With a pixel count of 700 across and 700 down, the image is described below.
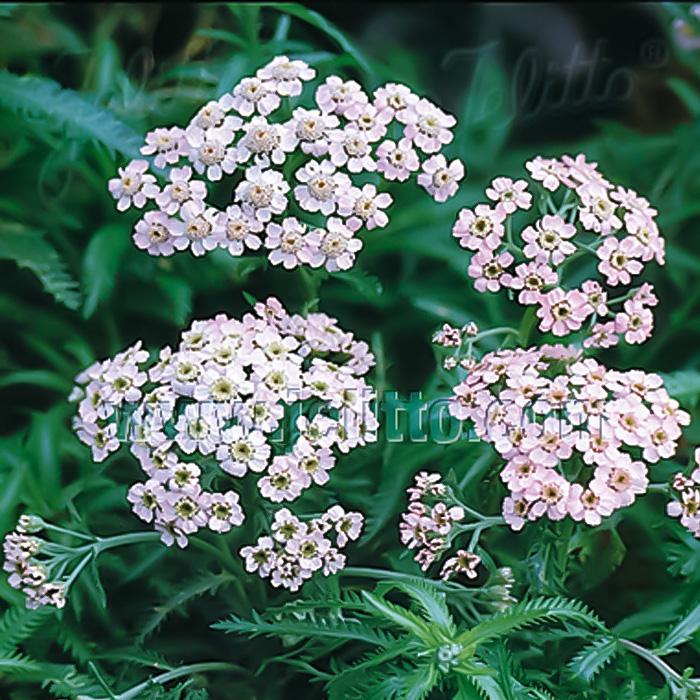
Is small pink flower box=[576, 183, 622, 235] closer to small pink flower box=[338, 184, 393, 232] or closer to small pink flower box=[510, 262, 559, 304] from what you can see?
small pink flower box=[510, 262, 559, 304]

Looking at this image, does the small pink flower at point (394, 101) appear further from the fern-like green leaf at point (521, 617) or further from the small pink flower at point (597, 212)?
the fern-like green leaf at point (521, 617)

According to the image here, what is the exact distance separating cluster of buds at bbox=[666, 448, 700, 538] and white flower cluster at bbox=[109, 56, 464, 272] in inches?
17.5

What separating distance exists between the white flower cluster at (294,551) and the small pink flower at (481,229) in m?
0.35

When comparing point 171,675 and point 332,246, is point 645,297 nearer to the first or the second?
point 332,246

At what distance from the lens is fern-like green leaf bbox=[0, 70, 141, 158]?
68.1 inches

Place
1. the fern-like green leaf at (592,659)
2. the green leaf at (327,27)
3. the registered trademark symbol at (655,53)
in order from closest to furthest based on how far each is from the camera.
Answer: the fern-like green leaf at (592,659)
the green leaf at (327,27)
the registered trademark symbol at (655,53)

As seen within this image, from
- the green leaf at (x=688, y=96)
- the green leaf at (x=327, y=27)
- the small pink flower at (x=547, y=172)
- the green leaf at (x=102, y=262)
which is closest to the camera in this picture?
the small pink flower at (x=547, y=172)

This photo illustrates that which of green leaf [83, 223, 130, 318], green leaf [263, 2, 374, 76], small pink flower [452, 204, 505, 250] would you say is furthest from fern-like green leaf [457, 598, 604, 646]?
green leaf [263, 2, 374, 76]

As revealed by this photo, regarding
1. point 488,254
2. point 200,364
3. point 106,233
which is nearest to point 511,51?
point 106,233

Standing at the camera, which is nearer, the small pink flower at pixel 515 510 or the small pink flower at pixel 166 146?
the small pink flower at pixel 515 510

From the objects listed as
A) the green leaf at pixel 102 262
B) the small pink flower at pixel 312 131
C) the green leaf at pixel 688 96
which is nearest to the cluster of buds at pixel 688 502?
the small pink flower at pixel 312 131

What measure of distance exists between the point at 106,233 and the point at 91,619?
634mm

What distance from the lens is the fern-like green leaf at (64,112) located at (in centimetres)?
173

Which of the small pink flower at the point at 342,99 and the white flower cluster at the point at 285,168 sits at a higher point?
the small pink flower at the point at 342,99
